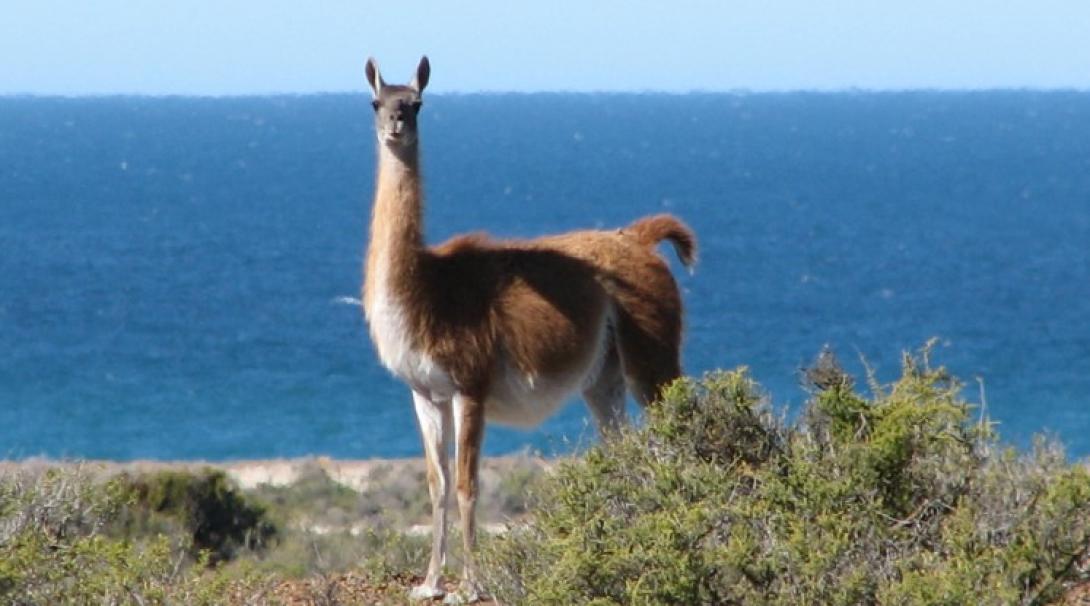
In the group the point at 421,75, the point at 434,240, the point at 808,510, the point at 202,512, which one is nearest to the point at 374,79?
the point at 421,75

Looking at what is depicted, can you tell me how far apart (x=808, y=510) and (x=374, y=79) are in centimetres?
398

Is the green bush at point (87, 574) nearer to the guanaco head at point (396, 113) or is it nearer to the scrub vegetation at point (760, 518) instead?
the scrub vegetation at point (760, 518)

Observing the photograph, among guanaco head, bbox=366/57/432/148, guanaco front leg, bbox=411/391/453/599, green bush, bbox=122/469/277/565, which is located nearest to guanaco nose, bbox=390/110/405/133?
guanaco head, bbox=366/57/432/148

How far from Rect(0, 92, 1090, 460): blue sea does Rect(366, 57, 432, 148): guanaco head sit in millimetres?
1711

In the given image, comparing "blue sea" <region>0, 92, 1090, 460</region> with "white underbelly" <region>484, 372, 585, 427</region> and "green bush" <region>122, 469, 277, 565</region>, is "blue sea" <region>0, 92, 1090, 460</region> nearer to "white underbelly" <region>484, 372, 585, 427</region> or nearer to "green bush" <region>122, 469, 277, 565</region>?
"white underbelly" <region>484, 372, 585, 427</region>

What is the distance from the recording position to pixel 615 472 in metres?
6.37

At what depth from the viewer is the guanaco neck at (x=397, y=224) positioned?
8.80 metres

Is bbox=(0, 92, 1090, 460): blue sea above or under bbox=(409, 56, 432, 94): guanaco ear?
under

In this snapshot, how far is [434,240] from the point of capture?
7281 cm

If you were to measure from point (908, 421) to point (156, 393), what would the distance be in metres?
41.5

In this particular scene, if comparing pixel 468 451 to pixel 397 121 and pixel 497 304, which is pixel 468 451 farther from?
pixel 397 121

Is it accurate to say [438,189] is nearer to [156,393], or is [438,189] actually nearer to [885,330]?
[885,330]

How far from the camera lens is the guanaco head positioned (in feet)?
29.1

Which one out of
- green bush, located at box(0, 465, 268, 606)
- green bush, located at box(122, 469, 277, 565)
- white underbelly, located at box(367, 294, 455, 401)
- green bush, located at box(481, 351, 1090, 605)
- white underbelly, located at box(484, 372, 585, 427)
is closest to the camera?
green bush, located at box(481, 351, 1090, 605)
